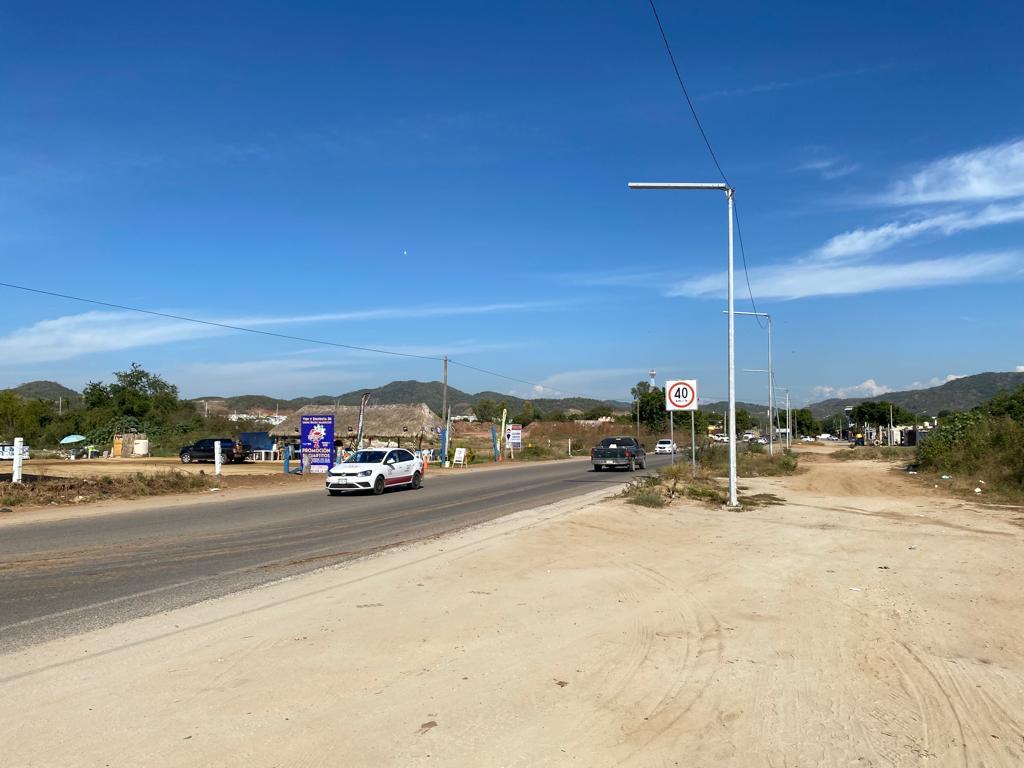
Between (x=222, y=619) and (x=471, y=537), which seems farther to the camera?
(x=471, y=537)

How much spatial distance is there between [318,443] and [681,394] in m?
19.0

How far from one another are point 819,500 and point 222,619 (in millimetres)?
16971

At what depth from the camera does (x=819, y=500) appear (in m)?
20.5

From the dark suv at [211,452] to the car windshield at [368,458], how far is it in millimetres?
26164

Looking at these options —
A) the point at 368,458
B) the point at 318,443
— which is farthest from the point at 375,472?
the point at 318,443

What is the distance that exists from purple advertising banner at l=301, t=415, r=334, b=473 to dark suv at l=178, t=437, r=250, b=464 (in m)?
17.5

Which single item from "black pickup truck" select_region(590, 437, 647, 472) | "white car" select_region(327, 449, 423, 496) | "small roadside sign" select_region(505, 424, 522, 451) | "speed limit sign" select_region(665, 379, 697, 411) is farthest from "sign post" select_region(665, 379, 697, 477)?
"small roadside sign" select_region(505, 424, 522, 451)

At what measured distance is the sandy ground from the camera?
14.9 feet

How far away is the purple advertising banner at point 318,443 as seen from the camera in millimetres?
34625

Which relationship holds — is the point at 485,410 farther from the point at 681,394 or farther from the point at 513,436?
the point at 681,394

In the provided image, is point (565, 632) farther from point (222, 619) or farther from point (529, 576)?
point (222, 619)

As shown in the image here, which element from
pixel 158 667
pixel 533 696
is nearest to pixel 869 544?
pixel 533 696

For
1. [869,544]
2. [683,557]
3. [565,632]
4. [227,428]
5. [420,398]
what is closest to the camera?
[565,632]

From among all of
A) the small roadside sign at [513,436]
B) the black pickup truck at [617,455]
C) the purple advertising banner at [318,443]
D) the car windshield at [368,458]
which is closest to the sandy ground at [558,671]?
the car windshield at [368,458]
